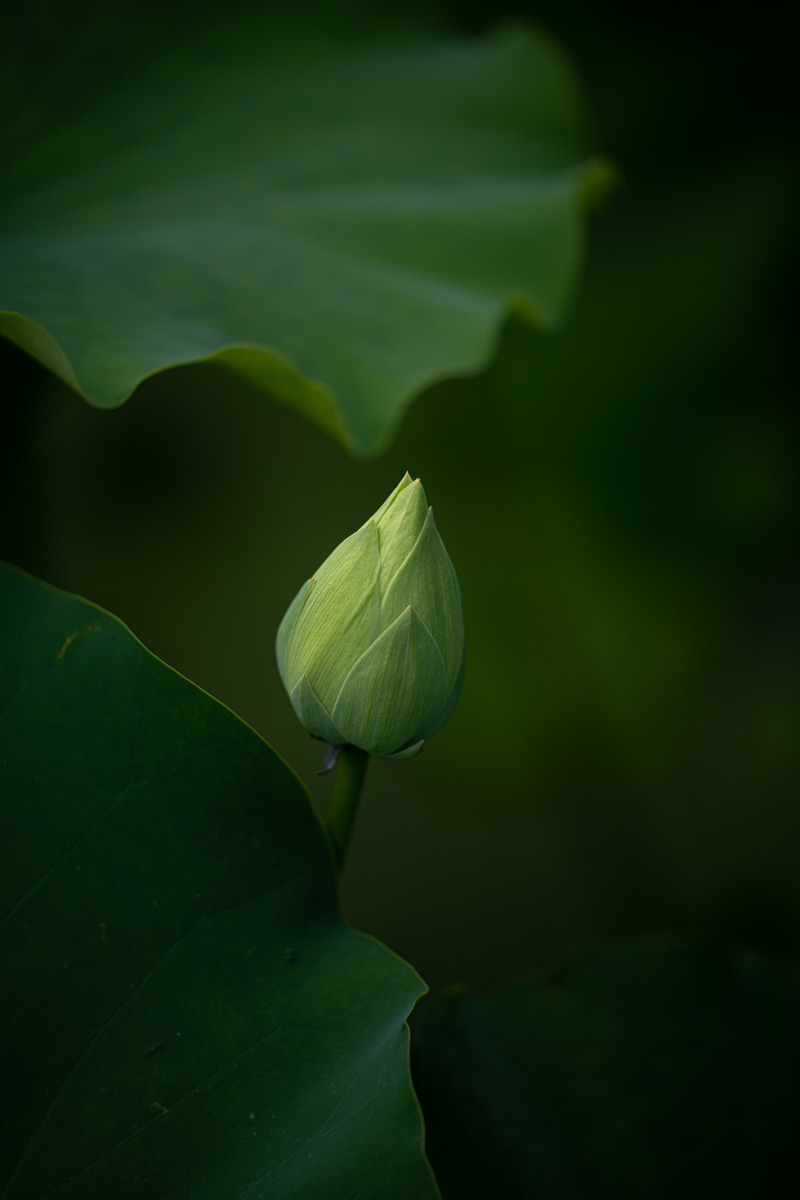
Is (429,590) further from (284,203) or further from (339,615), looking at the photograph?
(284,203)

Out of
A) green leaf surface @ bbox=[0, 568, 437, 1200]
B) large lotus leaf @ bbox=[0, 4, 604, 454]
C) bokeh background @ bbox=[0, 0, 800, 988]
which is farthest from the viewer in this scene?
bokeh background @ bbox=[0, 0, 800, 988]

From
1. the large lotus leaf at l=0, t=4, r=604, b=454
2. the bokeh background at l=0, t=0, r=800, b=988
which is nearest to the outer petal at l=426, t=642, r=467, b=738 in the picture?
the large lotus leaf at l=0, t=4, r=604, b=454

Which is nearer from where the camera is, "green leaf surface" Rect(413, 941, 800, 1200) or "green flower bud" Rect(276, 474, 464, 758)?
"green flower bud" Rect(276, 474, 464, 758)

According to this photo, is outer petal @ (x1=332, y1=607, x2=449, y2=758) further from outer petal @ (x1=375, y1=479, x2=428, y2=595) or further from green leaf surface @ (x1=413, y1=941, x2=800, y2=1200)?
green leaf surface @ (x1=413, y1=941, x2=800, y2=1200)

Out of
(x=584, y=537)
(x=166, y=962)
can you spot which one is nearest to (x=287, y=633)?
(x=166, y=962)

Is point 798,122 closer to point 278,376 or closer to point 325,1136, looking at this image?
point 278,376

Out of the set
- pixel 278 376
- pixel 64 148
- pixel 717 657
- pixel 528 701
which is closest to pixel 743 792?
pixel 717 657

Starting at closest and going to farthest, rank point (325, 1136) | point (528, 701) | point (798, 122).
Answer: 1. point (325, 1136)
2. point (798, 122)
3. point (528, 701)
